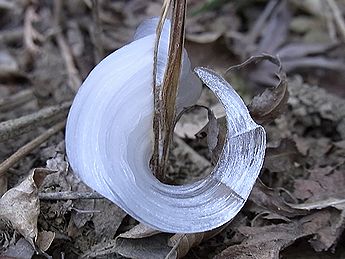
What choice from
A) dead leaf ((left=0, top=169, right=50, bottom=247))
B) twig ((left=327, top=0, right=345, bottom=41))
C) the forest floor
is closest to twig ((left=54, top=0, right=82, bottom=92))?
the forest floor

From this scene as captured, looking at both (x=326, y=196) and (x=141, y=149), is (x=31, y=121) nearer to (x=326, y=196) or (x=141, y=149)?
(x=141, y=149)

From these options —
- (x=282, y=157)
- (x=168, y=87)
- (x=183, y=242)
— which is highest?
(x=168, y=87)

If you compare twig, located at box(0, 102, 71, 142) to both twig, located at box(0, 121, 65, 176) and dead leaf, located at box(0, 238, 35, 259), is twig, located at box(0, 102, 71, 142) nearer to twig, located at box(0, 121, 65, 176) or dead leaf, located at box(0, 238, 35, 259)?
twig, located at box(0, 121, 65, 176)

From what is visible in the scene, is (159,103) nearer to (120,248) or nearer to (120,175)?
(120,175)

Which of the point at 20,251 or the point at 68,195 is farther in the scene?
the point at 68,195

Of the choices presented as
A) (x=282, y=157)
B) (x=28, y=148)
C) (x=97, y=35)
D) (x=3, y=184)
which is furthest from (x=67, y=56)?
(x=282, y=157)

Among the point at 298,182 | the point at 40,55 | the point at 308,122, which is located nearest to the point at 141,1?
the point at 40,55
